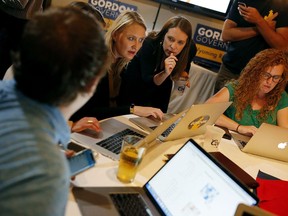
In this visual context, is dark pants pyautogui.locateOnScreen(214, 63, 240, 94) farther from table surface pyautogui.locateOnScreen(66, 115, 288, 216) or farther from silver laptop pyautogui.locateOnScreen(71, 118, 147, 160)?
silver laptop pyautogui.locateOnScreen(71, 118, 147, 160)

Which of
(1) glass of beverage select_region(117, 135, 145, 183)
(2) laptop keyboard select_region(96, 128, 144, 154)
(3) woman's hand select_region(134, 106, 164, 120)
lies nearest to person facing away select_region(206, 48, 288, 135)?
(3) woman's hand select_region(134, 106, 164, 120)

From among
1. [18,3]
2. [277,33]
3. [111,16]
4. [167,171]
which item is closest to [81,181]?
[167,171]

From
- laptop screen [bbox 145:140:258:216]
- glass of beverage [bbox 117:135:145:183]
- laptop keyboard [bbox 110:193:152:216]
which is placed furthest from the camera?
glass of beverage [bbox 117:135:145:183]

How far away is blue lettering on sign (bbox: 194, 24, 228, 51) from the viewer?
3859 mm

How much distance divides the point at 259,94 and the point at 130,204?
146cm

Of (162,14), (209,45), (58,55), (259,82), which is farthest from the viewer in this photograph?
(209,45)

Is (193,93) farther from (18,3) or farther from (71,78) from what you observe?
(71,78)

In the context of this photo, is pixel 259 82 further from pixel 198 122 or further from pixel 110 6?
pixel 110 6

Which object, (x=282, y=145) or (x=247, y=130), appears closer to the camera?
(x=282, y=145)

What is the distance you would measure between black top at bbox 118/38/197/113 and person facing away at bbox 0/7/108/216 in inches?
57.8

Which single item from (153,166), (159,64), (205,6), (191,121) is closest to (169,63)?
(159,64)

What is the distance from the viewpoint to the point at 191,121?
1475 millimetres

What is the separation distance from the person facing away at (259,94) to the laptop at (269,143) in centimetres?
32

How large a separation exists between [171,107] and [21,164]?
332 centimetres
